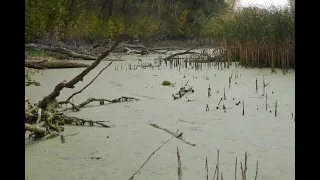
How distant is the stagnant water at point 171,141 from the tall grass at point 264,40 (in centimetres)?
192

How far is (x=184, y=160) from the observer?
4.93 feet

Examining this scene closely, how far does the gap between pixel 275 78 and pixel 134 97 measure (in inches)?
76.1

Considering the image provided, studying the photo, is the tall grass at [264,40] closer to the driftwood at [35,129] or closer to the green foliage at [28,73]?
the green foliage at [28,73]

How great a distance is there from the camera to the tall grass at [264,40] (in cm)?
497

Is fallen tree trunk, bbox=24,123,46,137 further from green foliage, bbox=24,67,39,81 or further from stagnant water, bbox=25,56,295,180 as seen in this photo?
green foliage, bbox=24,67,39,81

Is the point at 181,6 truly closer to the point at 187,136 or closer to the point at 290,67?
the point at 290,67

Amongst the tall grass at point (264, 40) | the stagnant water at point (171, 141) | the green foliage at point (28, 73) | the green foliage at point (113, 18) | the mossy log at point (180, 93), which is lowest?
the stagnant water at point (171, 141)

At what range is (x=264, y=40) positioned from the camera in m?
5.44

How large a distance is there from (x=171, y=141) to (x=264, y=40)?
13.6ft

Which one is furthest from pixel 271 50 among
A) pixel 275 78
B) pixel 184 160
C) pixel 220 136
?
pixel 184 160

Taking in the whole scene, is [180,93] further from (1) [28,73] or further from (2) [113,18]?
(2) [113,18]

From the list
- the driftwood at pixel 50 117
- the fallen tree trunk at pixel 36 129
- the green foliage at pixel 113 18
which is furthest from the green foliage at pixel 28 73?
the green foliage at pixel 113 18

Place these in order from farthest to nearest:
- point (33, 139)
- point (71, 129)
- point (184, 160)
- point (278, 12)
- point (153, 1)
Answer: point (153, 1), point (278, 12), point (71, 129), point (33, 139), point (184, 160)

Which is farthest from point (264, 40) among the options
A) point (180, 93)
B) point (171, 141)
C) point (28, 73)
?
point (171, 141)
